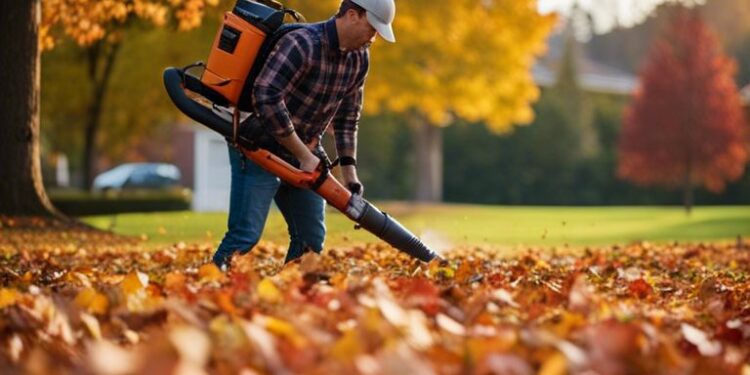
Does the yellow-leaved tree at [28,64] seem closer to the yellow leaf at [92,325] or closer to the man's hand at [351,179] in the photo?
the man's hand at [351,179]

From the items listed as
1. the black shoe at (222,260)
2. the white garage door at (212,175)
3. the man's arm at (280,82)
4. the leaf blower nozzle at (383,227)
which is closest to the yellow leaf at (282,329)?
the man's arm at (280,82)

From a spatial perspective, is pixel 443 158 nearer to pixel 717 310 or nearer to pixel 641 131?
pixel 641 131

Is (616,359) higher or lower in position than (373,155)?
higher

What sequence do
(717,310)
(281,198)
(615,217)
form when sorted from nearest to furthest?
1. (717,310)
2. (281,198)
3. (615,217)

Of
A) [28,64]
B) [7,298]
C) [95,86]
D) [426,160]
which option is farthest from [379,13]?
[426,160]

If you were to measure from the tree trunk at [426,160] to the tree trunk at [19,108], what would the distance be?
2278 cm

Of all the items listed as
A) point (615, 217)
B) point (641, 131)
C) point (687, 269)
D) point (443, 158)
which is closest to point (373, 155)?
point (443, 158)

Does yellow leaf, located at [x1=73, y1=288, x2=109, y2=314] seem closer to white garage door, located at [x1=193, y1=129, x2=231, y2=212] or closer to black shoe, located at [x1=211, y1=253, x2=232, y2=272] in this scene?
black shoe, located at [x1=211, y1=253, x2=232, y2=272]

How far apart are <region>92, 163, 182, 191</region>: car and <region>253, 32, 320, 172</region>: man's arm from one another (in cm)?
3670

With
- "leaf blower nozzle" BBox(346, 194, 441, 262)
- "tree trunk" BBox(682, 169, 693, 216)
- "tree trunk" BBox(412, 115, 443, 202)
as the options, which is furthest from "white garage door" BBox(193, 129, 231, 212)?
"leaf blower nozzle" BBox(346, 194, 441, 262)

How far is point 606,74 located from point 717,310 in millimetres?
55312

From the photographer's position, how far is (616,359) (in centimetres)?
304

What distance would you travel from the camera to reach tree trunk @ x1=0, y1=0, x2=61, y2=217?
1257cm

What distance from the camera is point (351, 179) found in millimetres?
6754
